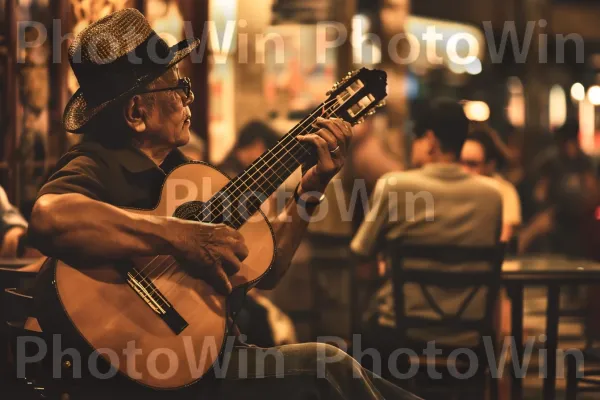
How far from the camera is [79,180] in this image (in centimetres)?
257

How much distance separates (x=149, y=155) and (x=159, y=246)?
293 mm

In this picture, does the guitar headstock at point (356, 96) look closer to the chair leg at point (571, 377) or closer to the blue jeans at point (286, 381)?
the blue jeans at point (286, 381)

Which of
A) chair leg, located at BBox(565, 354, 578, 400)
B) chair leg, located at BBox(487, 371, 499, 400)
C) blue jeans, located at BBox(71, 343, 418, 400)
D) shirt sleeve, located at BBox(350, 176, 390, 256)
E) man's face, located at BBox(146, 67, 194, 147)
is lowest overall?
chair leg, located at BBox(487, 371, 499, 400)

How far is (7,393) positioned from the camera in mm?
3408

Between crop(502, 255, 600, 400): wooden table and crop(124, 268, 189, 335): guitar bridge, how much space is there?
1.79m

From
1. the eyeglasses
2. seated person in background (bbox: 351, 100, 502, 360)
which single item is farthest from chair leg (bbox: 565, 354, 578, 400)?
the eyeglasses

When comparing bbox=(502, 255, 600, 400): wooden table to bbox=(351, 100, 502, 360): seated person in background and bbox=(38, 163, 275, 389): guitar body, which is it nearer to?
bbox=(351, 100, 502, 360): seated person in background

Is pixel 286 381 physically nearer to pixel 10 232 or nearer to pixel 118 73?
pixel 118 73

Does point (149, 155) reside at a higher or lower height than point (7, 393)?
higher

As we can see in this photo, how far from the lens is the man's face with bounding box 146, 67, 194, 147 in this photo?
275 cm

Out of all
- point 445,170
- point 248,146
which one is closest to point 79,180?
point 445,170

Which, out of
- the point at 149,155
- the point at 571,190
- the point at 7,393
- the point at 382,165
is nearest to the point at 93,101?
the point at 149,155

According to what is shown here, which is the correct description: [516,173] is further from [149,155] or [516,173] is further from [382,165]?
[149,155]

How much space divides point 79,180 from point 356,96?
870mm
